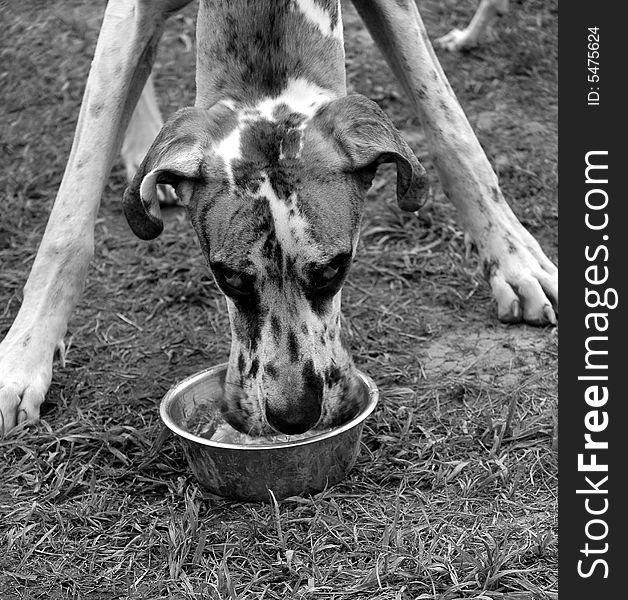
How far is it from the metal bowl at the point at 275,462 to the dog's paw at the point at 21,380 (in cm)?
68

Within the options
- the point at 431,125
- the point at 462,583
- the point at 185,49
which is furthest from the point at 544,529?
the point at 185,49

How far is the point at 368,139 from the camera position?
3359 mm

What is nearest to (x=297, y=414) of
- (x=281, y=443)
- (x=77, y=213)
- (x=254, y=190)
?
(x=281, y=443)

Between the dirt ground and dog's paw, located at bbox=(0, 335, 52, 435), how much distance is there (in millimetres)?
90

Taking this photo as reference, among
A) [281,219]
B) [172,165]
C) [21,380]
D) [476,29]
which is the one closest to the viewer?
[281,219]

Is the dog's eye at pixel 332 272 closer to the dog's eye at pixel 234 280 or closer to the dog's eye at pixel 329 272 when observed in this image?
the dog's eye at pixel 329 272

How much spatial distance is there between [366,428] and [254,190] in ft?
3.21

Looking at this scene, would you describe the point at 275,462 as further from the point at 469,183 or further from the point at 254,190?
the point at 469,183

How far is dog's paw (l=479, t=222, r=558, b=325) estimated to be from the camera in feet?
14.3

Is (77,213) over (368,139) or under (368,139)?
under

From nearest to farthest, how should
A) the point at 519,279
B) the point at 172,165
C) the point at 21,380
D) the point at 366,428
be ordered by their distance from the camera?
the point at 172,165 → the point at 366,428 → the point at 21,380 → the point at 519,279

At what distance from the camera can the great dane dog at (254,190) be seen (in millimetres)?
3215

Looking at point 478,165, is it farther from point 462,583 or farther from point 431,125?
point 462,583

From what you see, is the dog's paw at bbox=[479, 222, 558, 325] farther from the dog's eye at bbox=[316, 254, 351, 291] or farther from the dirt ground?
the dog's eye at bbox=[316, 254, 351, 291]
